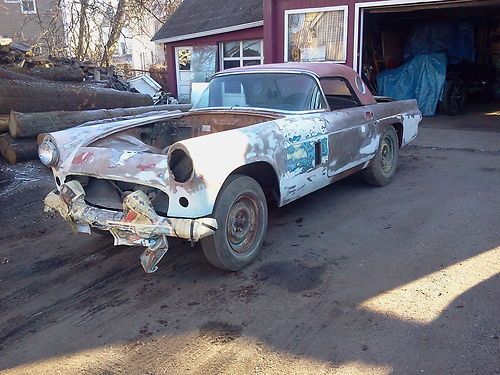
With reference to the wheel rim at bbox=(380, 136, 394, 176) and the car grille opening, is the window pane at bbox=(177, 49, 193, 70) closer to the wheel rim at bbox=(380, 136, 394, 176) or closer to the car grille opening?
the wheel rim at bbox=(380, 136, 394, 176)

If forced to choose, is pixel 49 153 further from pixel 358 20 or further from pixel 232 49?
pixel 232 49

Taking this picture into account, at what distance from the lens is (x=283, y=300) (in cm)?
361

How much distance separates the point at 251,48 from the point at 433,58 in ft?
17.5

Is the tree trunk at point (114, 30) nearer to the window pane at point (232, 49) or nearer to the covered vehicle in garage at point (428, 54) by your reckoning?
the window pane at point (232, 49)

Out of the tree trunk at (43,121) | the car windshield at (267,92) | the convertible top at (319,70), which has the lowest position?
the tree trunk at (43,121)

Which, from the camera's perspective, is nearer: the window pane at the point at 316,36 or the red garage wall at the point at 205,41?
the window pane at the point at 316,36

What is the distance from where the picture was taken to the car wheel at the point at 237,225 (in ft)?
12.5

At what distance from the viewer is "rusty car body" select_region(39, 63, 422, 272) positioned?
3607mm

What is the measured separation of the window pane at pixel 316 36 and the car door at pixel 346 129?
590 centimetres

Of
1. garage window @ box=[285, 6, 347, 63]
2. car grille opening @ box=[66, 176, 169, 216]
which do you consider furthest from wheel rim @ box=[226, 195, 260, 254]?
garage window @ box=[285, 6, 347, 63]

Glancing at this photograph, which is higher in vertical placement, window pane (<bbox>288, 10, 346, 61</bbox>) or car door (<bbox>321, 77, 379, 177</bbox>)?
window pane (<bbox>288, 10, 346, 61</bbox>)

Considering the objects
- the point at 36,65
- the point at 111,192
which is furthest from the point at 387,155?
the point at 36,65

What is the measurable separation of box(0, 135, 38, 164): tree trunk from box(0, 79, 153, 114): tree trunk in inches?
30.0

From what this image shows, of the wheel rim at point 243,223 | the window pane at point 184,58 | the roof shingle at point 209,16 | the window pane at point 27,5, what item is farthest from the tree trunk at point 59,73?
the window pane at point 27,5
